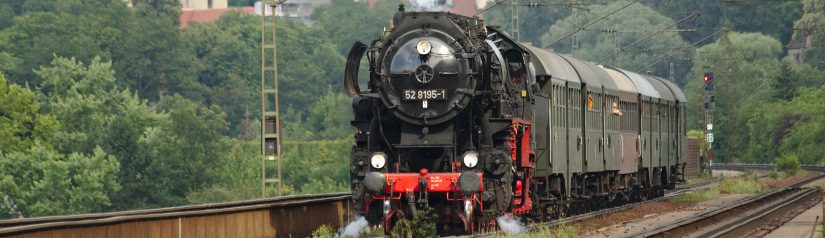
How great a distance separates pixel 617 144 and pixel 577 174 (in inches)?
192

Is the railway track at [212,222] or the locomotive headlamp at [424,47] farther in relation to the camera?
the locomotive headlamp at [424,47]

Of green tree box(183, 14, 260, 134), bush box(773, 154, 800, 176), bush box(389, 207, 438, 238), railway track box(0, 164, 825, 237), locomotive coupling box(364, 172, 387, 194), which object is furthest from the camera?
green tree box(183, 14, 260, 134)

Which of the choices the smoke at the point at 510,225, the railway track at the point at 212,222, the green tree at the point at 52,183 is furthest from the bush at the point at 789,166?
the green tree at the point at 52,183

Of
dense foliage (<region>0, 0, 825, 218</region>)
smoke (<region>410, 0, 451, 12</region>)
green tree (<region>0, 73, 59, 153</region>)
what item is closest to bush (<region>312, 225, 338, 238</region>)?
smoke (<region>410, 0, 451, 12</region>)

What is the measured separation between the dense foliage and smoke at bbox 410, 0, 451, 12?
125 ft

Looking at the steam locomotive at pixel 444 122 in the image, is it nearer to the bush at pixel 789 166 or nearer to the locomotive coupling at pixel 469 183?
the locomotive coupling at pixel 469 183

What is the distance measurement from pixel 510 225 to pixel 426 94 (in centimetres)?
273

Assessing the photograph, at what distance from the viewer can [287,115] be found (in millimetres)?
180250

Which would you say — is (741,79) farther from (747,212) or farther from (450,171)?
(450,171)

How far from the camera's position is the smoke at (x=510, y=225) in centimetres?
2741

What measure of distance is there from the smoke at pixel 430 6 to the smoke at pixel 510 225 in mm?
4176

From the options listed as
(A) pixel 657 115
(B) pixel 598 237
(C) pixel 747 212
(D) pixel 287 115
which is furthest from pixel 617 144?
(D) pixel 287 115

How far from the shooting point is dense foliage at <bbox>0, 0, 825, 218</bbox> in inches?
4338

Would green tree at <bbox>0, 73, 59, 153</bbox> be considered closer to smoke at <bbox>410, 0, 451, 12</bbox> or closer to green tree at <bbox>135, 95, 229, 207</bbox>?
green tree at <bbox>135, 95, 229, 207</bbox>
